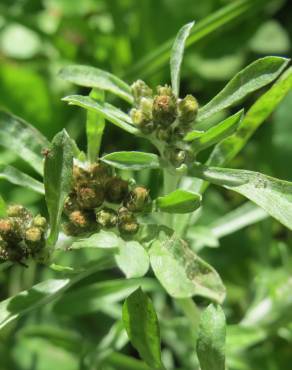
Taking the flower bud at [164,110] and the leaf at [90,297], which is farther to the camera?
the leaf at [90,297]

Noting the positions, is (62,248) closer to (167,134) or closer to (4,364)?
(167,134)

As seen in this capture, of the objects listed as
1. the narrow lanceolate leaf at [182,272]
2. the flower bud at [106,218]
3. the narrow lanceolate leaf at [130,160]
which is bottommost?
the narrow lanceolate leaf at [182,272]

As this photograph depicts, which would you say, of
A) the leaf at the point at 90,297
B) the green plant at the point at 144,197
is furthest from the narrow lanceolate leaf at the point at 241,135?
the leaf at the point at 90,297

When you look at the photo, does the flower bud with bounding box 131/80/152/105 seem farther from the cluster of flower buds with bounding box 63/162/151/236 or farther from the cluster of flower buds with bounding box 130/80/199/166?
the cluster of flower buds with bounding box 63/162/151/236

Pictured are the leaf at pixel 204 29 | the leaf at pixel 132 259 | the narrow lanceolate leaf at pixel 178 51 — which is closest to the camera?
the leaf at pixel 132 259

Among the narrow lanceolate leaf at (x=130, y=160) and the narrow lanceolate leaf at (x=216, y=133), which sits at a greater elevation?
the narrow lanceolate leaf at (x=216, y=133)

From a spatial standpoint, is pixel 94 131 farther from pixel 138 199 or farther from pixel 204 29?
pixel 204 29

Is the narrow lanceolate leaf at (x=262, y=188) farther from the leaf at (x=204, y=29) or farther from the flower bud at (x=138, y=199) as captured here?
the leaf at (x=204, y=29)

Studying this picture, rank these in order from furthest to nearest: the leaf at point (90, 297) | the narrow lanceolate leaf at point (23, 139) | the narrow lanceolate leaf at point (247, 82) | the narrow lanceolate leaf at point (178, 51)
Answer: the leaf at point (90, 297), the narrow lanceolate leaf at point (23, 139), the narrow lanceolate leaf at point (178, 51), the narrow lanceolate leaf at point (247, 82)

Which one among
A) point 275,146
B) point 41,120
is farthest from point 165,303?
point 41,120
